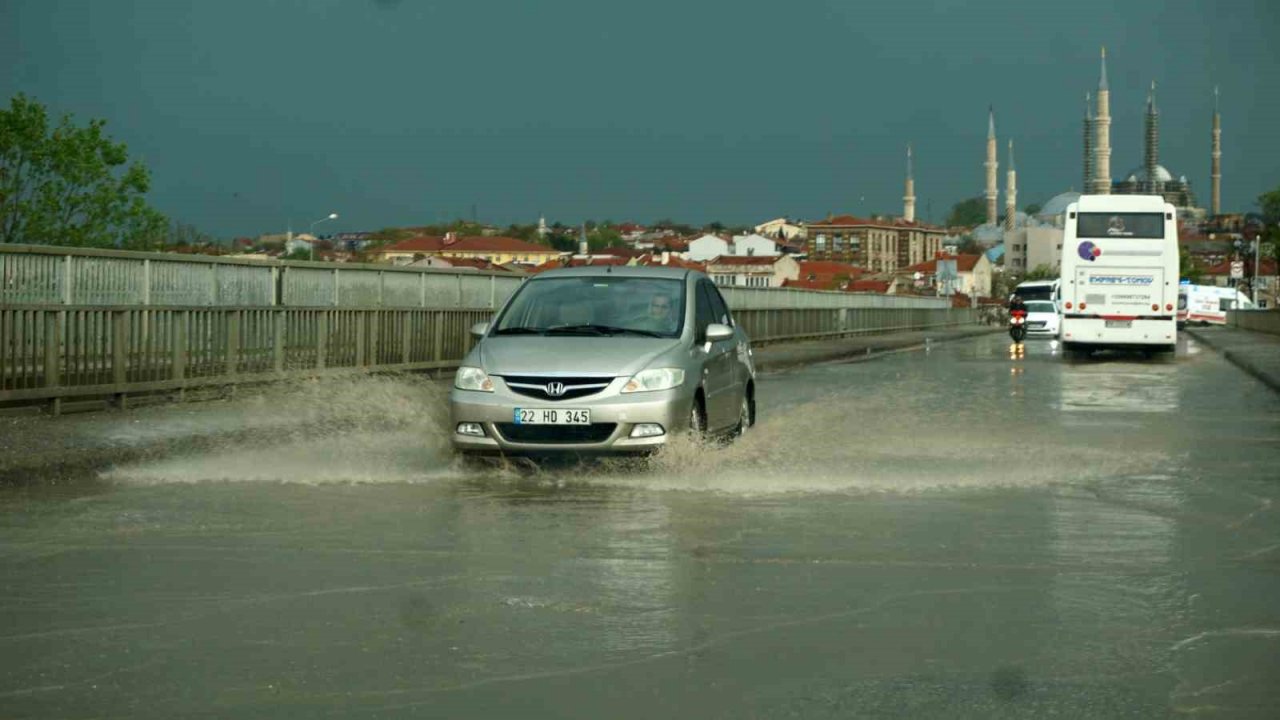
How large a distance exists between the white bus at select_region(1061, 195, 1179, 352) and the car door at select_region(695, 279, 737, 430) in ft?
74.7

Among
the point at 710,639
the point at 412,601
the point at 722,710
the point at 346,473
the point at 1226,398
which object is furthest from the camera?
the point at 1226,398

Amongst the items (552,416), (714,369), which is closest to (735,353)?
(714,369)

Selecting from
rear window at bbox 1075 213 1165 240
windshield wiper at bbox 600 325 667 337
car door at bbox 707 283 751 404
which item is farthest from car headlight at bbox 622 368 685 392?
rear window at bbox 1075 213 1165 240

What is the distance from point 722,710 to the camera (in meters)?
5.50

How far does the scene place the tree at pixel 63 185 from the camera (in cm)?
7112

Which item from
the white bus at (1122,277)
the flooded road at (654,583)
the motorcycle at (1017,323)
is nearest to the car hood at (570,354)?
the flooded road at (654,583)

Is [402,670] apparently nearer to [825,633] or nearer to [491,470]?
[825,633]

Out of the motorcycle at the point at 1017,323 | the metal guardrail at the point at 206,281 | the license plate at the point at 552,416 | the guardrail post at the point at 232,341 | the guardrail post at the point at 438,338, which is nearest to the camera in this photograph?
the license plate at the point at 552,416

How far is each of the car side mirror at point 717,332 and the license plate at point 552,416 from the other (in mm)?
1752

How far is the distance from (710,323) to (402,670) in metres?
8.44

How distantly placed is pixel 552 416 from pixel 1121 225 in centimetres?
2672

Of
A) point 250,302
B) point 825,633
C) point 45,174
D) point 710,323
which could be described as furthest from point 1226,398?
point 45,174

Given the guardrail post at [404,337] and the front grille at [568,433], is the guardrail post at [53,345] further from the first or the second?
the guardrail post at [404,337]

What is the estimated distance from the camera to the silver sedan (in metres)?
12.3
